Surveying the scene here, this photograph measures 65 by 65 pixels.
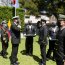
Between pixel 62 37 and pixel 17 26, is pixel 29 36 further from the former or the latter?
pixel 62 37

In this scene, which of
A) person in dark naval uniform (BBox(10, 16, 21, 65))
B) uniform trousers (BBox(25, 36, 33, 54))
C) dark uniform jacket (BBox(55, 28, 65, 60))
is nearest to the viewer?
dark uniform jacket (BBox(55, 28, 65, 60))

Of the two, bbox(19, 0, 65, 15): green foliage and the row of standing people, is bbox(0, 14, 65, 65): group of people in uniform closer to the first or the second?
the row of standing people

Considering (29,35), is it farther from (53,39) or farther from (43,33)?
(43,33)

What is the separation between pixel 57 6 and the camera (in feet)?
123

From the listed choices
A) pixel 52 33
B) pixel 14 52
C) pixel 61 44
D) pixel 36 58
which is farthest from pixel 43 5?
pixel 61 44

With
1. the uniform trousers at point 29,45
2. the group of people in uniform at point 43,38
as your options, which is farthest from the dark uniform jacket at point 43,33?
the uniform trousers at point 29,45

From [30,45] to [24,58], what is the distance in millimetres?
1147

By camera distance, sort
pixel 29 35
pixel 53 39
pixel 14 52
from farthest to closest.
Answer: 1. pixel 29 35
2. pixel 53 39
3. pixel 14 52

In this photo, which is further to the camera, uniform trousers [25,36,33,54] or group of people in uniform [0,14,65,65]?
uniform trousers [25,36,33,54]

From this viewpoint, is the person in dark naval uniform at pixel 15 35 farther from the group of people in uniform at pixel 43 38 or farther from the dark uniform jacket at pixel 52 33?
the dark uniform jacket at pixel 52 33

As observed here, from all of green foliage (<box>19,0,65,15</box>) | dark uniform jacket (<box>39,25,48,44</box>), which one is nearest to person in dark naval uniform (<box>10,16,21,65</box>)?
dark uniform jacket (<box>39,25,48,44</box>)

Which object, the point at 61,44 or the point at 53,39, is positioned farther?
the point at 53,39

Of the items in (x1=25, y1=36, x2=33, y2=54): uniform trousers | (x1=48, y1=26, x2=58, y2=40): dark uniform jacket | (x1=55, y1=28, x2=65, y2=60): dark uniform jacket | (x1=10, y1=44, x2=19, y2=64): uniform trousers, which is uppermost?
(x1=55, y1=28, x2=65, y2=60): dark uniform jacket

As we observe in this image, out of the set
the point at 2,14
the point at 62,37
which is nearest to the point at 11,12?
the point at 2,14
